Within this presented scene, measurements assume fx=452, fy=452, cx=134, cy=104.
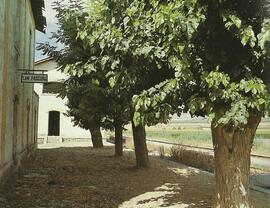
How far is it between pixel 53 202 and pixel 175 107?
386cm

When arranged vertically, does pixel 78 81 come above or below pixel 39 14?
below

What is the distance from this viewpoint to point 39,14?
2092cm

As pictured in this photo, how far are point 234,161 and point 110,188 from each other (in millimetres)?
4563

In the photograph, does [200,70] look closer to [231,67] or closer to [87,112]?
[231,67]

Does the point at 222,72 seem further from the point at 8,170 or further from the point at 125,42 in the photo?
the point at 8,170

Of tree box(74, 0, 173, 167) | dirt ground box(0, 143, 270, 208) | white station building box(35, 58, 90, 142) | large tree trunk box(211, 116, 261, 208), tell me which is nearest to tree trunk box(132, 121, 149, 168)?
dirt ground box(0, 143, 270, 208)

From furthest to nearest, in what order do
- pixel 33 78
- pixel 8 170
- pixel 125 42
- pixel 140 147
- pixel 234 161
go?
pixel 140 147
pixel 33 78
pixel 8 170
pixel 234 161
pixel 125 42

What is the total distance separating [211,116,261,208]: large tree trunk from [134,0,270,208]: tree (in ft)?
0.05

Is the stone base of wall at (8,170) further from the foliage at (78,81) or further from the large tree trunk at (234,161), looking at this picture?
the large tree trunk at (234,161)

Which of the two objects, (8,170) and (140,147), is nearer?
(8,170)

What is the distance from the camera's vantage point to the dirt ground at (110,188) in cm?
905

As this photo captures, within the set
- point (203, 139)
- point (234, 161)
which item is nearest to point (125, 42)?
point (234, 161)

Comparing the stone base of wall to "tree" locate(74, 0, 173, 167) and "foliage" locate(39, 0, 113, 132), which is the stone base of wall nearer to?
"foliage" locate(39, 0, 113, 132)

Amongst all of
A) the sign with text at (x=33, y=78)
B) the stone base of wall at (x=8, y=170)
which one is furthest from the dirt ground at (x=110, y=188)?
the sign with text at (x=33, y=78)
